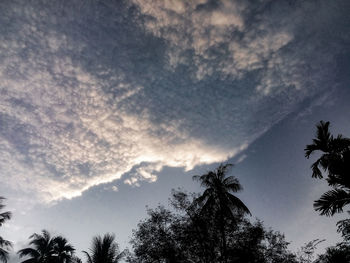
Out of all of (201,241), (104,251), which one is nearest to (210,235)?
(201,241)

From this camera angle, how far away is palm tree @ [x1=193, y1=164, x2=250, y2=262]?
19.5 meters

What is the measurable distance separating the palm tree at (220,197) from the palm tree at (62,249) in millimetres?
17772

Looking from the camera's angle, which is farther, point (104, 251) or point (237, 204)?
point (237, 204)

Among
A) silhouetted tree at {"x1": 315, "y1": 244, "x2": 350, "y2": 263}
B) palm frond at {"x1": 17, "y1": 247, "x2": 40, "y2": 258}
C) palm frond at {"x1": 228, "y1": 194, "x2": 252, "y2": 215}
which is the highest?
palm frond at {"x1": 228, "y1": 194, "x2": 252, "y2": 215}

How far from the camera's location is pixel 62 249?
24.8 meters

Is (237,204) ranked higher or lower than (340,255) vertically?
higher

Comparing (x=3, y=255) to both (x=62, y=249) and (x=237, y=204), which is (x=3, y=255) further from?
(x=237, y=204)

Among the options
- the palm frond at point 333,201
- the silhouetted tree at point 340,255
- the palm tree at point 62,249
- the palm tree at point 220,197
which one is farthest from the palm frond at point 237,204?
the palm tree at point 62,249

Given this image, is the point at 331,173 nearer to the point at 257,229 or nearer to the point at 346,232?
the point at 346,232

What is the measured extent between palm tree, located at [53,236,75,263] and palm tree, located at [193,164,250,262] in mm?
17772

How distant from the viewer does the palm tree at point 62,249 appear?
960 inches

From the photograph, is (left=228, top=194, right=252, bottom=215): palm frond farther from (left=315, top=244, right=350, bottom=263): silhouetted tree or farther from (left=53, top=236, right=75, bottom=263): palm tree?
(left=53, top=236, right=75, bottom=263): palm tree

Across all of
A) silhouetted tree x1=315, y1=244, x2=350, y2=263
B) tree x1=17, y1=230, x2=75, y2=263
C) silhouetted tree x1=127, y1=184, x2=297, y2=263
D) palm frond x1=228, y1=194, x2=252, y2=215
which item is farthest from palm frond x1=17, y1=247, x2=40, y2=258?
silhouetted tree x1=315, y1=244, x2=350, y2=263

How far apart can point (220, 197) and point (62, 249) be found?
20.7m
